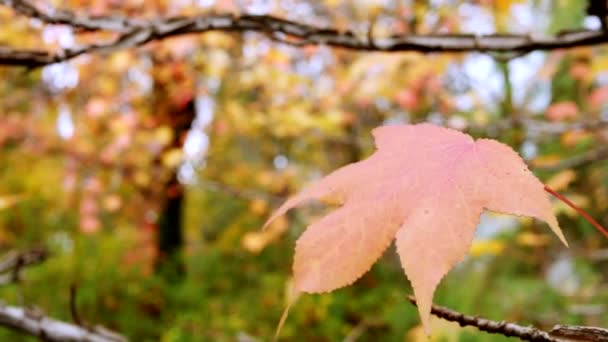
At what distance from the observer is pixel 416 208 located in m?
0.58

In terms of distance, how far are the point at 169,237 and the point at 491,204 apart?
15.8 feet

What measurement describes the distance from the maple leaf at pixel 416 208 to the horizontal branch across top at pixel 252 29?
373mm

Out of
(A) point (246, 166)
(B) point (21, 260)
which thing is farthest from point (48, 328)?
(A) point (246, 166)

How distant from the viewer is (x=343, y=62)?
5207 mm

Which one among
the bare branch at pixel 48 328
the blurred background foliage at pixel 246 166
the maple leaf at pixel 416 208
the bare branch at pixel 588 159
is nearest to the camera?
the maple leaf at pixel 416 208

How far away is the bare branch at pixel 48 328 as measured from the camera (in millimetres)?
911

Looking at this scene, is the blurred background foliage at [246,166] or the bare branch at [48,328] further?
the blurred background foliage at [246,166]

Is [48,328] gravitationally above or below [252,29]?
below

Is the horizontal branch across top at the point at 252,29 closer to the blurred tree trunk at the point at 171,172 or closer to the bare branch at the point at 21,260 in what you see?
the bare branch at the point at 21,260

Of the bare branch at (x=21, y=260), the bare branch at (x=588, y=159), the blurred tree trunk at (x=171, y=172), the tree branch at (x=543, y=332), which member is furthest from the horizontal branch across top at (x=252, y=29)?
the blurred tree trunk at (x=171, y=172)

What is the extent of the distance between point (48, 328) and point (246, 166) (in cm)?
572

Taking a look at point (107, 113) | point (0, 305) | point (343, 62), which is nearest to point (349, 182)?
point (0, 305)

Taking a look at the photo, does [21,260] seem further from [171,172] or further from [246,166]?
[246,166]

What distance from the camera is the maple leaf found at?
531 millimetres
